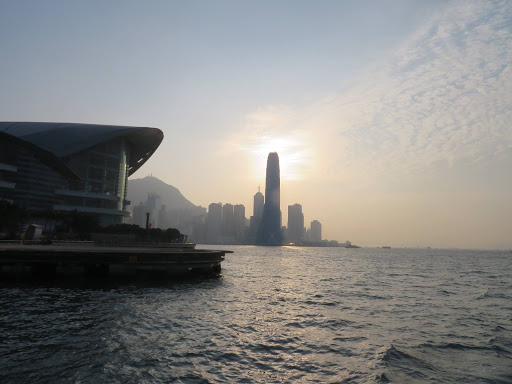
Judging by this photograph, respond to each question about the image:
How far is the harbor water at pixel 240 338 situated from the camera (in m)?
12.2

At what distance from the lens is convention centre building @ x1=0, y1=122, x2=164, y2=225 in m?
101

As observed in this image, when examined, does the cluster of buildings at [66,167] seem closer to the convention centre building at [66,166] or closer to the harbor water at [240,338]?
the convention centre building at [66,166]

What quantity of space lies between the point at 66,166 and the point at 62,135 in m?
10.6

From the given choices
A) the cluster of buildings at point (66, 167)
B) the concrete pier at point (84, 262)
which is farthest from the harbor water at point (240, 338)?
the cluster of buildings at point (66, 167)

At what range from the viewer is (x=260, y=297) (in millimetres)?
30688

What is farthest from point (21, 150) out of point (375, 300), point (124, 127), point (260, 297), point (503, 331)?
point (503, 331)

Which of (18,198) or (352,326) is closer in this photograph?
(352,326)

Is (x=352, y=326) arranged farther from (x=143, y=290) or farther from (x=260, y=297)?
(x=143, y=290)

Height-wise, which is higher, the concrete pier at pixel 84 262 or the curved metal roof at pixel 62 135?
the curved metal roof at pixel 62 135


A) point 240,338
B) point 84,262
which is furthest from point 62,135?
point 240,338

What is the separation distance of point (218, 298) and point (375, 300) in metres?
13.6

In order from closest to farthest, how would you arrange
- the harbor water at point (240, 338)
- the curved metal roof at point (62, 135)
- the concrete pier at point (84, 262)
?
the harbor water at point (240, 338) → the concrete pier at point (84, 262) → the curved metal roof at point (62, 135)

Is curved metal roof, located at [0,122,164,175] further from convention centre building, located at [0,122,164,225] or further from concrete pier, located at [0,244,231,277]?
concrete pier, located at [0,244,231,277]

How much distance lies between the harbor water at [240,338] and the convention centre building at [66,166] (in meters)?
82.2
